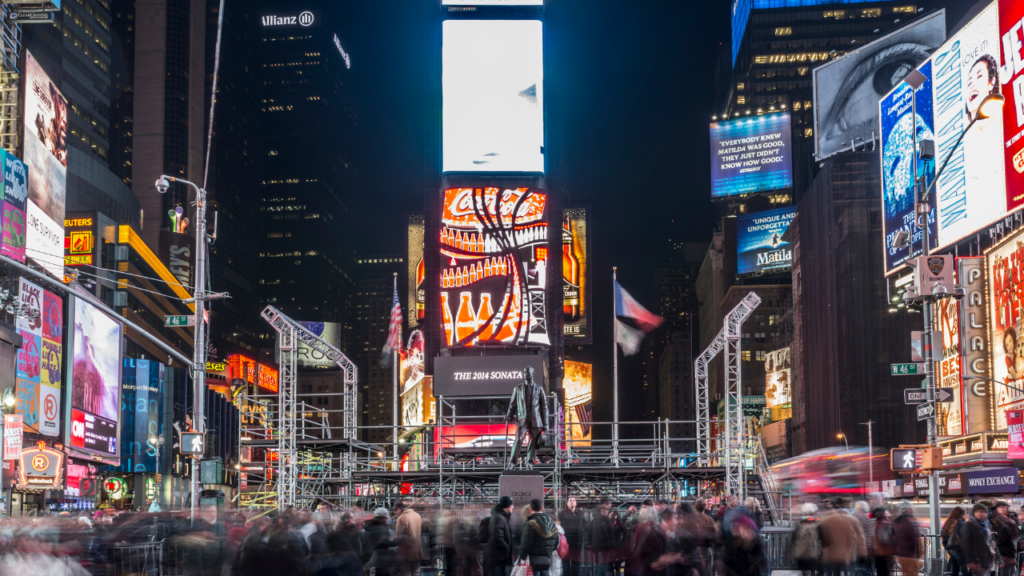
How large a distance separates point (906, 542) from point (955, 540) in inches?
107

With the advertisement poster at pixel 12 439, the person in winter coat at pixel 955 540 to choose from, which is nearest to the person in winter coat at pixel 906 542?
the person in winter coat at pixel 955 540

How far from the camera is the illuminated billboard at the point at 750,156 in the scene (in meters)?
143

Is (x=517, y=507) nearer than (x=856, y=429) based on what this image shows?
Yes

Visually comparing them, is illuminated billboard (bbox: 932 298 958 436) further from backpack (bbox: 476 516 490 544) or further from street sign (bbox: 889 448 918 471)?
backpack (bbox: 476 516 490 544)

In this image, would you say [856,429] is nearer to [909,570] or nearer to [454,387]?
[454,387]

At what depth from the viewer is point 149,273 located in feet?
411

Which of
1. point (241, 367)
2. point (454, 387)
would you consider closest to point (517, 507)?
point (454, 387)

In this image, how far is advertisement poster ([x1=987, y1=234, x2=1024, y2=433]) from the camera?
47.1 meters

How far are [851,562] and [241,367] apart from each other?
147 meters

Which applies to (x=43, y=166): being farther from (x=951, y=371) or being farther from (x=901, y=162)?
(x=951, y=371)

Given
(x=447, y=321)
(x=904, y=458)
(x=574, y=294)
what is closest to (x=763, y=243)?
(x=574, y=294)

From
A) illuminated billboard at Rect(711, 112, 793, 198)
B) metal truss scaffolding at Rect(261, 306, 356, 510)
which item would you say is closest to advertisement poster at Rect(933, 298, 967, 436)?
metal truss scaffolding at Rect(261, 306, 356, 510)

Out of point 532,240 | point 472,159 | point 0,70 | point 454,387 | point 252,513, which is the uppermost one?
point 0,70

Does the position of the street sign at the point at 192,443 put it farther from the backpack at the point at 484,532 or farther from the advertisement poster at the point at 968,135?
the advertisement poster at the point at 968,135
